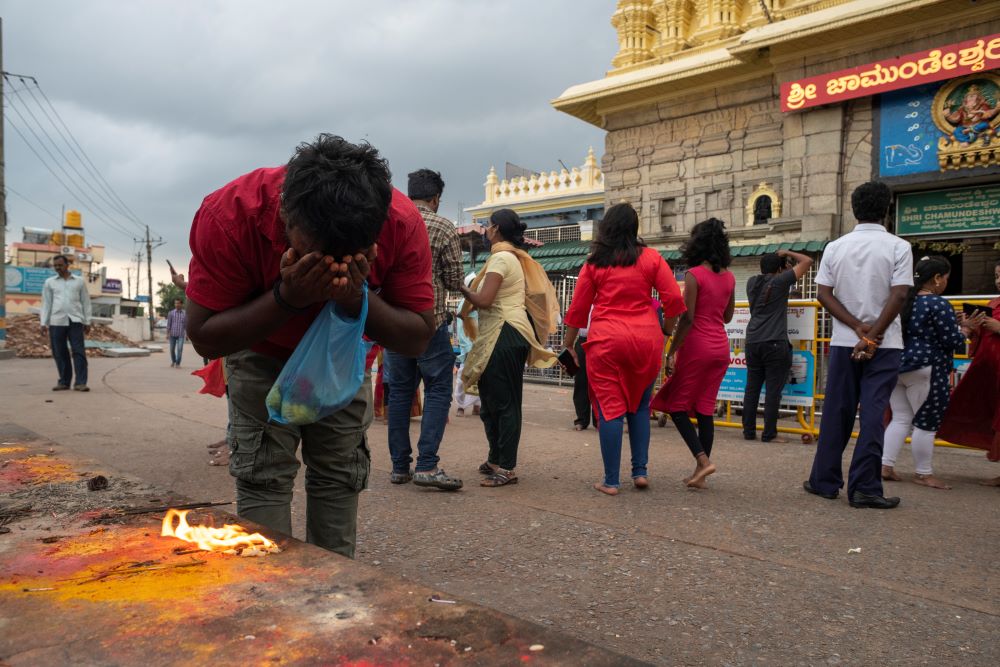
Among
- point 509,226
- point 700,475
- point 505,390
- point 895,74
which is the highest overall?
point 895,74

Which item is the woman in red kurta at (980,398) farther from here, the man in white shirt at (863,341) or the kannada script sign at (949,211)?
the kannada script sign at (949,211)

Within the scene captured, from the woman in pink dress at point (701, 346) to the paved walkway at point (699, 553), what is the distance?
431 millimetres

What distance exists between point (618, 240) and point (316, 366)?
2.77 meters

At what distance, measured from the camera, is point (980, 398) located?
203 inches

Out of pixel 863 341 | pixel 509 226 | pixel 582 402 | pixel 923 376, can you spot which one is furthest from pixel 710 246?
pixel 582 402

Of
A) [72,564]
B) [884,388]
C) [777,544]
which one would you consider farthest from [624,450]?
[72,564]

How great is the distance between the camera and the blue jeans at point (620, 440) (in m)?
4.29

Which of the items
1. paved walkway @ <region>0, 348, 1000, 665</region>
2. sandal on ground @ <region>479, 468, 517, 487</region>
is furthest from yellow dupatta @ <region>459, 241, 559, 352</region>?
paved walkway @ <region>0, 348, 1000, 665</region>

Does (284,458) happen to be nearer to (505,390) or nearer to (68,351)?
(505,390)

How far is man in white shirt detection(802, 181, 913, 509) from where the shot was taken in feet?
13.3

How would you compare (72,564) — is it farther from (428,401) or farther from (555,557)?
(428,401)

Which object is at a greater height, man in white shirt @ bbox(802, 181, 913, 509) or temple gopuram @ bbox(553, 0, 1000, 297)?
temple gopuram @ bbox(553, 0, 1000, 297)

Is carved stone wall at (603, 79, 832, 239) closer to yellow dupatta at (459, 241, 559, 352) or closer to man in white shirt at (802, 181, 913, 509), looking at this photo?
man in white shirt at (802, 181, 913, 509)

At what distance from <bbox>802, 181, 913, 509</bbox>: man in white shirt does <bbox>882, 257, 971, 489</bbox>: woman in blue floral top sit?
0.93 m
